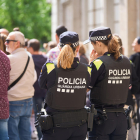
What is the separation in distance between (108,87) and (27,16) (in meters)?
25.0

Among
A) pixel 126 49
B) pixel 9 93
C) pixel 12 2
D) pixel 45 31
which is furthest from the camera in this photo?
pixel 45 31

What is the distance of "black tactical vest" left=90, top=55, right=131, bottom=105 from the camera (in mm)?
3557

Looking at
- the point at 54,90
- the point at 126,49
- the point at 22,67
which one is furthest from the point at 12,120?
the point at 126,49

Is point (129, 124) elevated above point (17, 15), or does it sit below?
below

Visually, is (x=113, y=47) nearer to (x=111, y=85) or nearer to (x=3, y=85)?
(x=111, y=85)

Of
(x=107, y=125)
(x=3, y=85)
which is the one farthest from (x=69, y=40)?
(x=107, y=125)

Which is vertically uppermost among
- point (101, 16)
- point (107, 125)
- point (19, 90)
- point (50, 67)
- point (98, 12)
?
point (98, 12)

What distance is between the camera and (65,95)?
129 inches

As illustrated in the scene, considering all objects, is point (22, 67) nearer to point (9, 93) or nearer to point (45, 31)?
point (9, 93)

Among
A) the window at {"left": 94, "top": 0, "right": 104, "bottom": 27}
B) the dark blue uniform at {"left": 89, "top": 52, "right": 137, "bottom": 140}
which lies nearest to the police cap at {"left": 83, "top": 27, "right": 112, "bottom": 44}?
the dark blue uniform at {"left": 89, "top": 52, "right": 137, "bottom": 140}

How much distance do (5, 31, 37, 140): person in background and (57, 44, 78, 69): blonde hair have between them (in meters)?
1.17

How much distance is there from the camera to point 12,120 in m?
4.23

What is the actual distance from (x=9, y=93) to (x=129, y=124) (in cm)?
171

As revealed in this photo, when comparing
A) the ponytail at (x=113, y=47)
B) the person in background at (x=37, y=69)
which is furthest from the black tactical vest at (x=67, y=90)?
the person in background at (x=37, y=69)
